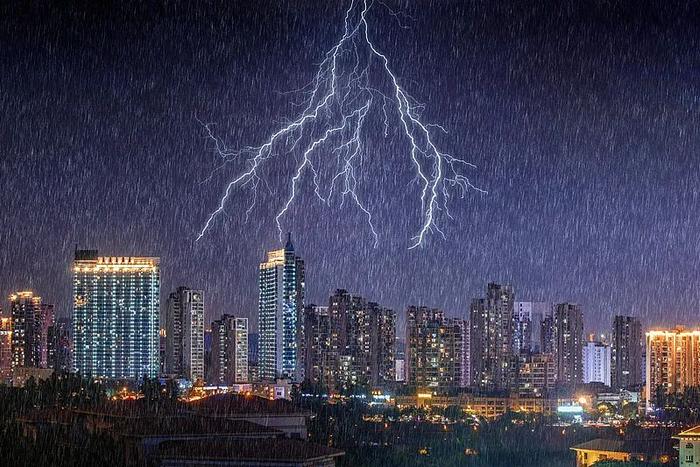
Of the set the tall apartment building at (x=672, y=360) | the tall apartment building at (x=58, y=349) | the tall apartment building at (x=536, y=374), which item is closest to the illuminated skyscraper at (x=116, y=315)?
the tall apartment building at (x=58, y=349)

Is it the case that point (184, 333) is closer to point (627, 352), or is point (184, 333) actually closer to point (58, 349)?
point (58, 349)

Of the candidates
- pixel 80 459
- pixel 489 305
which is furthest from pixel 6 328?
pixel 80 459

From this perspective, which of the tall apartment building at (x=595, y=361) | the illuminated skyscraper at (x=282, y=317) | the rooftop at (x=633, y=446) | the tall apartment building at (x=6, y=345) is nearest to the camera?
the rooftop at (x=633, y=446)

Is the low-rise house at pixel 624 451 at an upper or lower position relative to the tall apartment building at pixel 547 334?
lower

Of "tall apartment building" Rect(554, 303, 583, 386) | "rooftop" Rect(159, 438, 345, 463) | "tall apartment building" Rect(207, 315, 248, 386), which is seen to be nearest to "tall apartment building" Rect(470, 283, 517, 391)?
"tall apartment building" Rect(554, 303, 583, 386)

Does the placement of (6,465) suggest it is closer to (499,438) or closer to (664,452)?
(664,452)

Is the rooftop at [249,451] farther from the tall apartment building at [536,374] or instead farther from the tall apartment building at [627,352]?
the tall apartment building at [627,352]

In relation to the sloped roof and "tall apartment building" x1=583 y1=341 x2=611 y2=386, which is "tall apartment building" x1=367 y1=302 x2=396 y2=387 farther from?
the sloped roof
